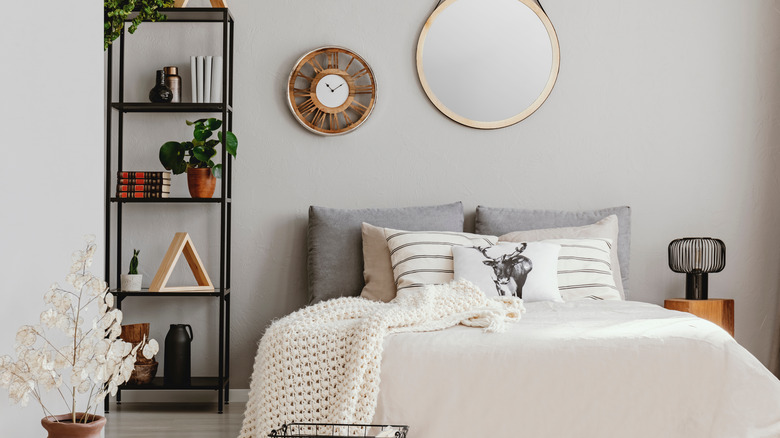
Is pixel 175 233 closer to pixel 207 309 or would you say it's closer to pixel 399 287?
pixel 207 309

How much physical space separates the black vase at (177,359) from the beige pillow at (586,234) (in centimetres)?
162

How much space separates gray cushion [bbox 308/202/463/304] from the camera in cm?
347

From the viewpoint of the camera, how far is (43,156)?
1429 mm

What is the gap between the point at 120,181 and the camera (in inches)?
136

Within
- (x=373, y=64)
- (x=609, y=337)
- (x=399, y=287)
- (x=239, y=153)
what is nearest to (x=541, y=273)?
(x=399, y=287)

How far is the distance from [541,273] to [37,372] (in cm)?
221

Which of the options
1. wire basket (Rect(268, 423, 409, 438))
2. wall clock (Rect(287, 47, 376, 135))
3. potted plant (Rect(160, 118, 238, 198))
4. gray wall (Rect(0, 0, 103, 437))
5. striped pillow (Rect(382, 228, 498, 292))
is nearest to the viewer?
gray wall (Rect(0, 0, 103, 437))

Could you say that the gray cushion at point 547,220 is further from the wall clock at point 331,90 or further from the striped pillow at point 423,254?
the wall clock at point 331,90

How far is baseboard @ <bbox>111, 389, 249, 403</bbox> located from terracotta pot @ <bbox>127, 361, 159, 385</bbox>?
1.17 ft

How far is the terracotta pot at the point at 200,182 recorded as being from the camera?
3418 mm

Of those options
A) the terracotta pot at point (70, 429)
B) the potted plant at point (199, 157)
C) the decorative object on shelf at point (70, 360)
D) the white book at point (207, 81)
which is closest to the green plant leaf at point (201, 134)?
the potted plant at point (199, 157)

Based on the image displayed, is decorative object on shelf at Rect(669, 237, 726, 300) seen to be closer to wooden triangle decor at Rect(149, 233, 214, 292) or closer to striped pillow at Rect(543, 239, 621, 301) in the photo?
striped pillow at Rect(543, 239, 621, 301)

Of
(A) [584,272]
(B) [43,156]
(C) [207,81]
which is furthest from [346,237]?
(B) [43,156]

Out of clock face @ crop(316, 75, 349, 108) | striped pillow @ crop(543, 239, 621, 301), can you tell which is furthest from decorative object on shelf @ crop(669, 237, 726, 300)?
clock face @ crop(316, 75, 349, 108)
